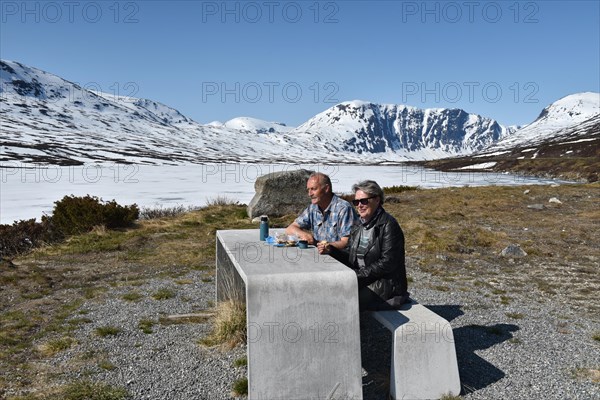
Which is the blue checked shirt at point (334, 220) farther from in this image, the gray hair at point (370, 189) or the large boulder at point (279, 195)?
the large boulder at point (279, 195)

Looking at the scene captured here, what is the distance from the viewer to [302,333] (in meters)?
4.50

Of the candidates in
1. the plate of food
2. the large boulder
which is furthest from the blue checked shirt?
the large boulder

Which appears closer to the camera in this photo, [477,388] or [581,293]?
[477,388]

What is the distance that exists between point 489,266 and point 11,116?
196078 mm

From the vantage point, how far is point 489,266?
35.1ft

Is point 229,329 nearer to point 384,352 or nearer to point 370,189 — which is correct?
point 384,352

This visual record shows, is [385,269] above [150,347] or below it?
above

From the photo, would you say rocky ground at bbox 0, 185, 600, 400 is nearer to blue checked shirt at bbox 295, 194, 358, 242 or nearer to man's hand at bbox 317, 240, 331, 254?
blue checked shirt at bbox 295, 194, 358, 242

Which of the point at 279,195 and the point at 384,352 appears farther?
the point at 279,195

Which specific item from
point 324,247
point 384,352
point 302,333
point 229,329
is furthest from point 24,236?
point 302,333

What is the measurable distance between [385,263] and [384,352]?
1.53m

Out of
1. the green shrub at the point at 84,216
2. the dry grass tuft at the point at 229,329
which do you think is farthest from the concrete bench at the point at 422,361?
the green shrub at the point at 84,216

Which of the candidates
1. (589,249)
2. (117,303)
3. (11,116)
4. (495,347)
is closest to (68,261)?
(117,303)

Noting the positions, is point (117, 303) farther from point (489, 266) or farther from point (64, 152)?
point (64, 152)
